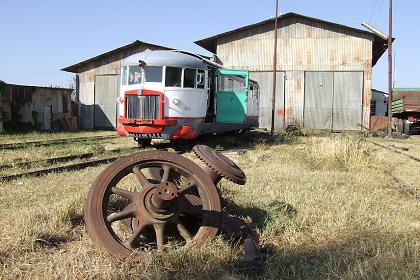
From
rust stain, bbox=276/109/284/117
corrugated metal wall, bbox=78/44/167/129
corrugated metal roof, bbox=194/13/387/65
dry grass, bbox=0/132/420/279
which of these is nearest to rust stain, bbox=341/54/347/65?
corrugated metal roof, bbox=194/13/387/65

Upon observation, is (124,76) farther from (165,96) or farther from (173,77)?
(165,96)

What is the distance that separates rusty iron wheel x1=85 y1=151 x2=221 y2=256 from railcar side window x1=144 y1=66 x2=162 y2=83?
9744 mm

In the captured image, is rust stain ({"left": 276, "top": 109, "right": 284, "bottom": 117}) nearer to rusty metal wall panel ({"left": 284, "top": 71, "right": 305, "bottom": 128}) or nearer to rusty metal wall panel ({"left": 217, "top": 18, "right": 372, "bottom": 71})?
rusty metal wall panel ({"left": 284, "top": 71, "right": 305, "bottom": 128})

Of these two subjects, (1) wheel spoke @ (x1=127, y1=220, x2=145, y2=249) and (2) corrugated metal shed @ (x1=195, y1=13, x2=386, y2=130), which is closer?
(1) wheel spoke @ (x1=127, y1=220, x2=145, y2=249)

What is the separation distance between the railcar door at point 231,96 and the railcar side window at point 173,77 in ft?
7.42

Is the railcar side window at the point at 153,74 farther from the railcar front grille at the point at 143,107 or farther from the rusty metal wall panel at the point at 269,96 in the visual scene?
the rusty metal wall panel at the point at 269,96

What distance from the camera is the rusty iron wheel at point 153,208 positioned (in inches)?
144

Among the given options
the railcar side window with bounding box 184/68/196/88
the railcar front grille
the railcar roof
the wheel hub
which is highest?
the railcar roof

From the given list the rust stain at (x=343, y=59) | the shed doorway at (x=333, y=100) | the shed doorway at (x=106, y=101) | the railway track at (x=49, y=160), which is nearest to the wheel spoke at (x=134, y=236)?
the railway track at (x=49, y=160)

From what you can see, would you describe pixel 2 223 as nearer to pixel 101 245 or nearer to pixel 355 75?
pixel 101 245

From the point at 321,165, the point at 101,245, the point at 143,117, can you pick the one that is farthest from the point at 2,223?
the point at 143,117

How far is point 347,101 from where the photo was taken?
25984mm

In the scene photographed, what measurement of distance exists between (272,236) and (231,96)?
11777mm

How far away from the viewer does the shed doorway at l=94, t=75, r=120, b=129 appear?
28.8 m
